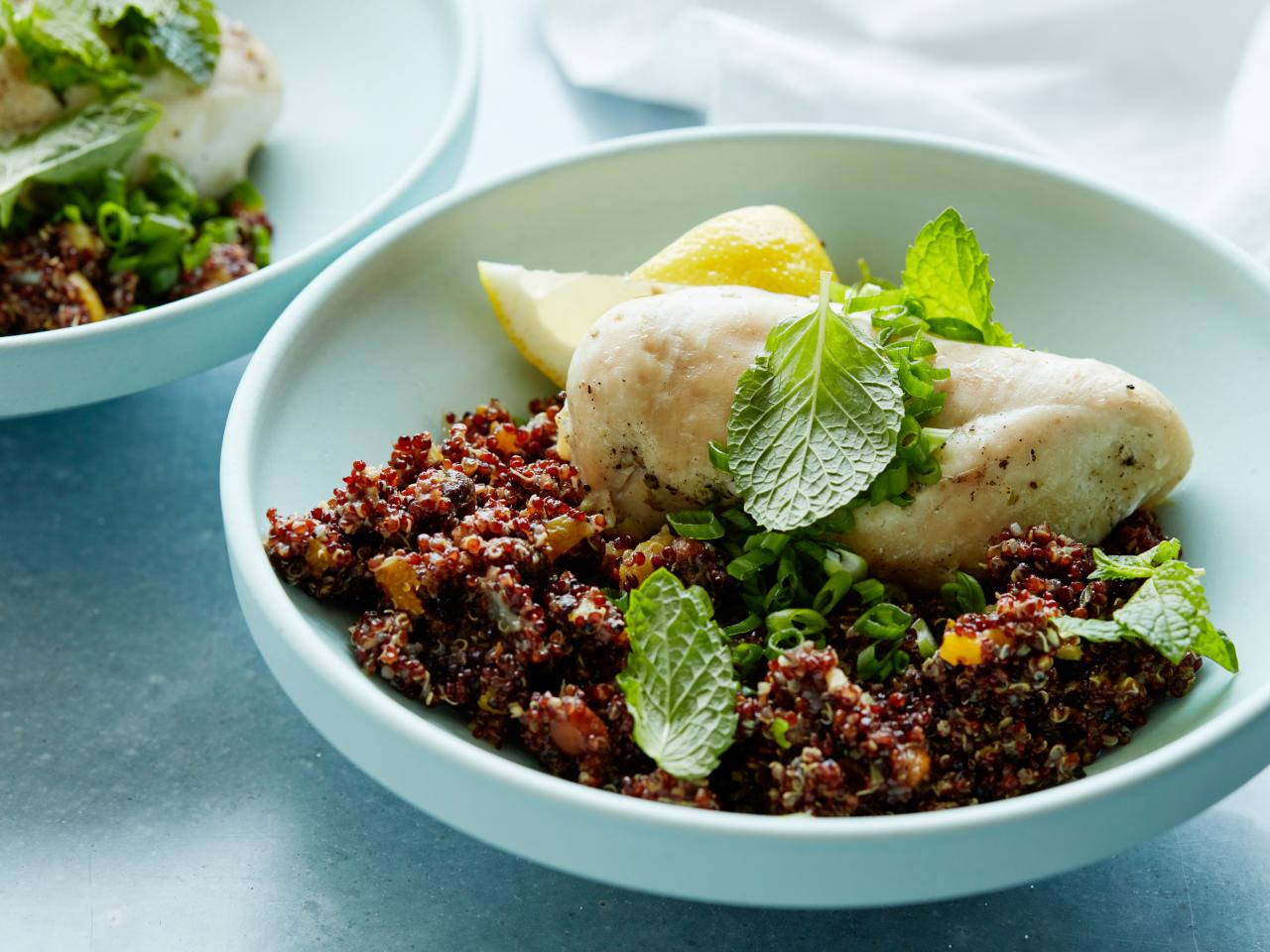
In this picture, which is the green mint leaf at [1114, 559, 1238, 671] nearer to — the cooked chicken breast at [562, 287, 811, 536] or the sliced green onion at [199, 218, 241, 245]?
the cooked chicken breast at [562, 287, 811, 536]

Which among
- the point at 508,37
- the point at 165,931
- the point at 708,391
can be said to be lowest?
the point at 165,931

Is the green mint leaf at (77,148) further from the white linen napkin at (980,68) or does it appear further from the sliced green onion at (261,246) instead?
the white linen napkin at (980,68)

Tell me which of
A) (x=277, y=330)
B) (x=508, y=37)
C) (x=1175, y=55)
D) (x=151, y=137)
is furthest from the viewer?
(x=508, y=37)

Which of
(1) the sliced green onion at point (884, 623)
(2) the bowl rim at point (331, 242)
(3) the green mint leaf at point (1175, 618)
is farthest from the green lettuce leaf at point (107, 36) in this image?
(3) the green mint leaf at point (1175, 618)

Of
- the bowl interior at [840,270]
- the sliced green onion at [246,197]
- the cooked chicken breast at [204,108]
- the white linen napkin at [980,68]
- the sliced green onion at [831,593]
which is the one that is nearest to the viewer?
the sliced green onion at [831,593]

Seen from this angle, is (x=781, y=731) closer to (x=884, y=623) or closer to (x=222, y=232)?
(x=884, y=623)

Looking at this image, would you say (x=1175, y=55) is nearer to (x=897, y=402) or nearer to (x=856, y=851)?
(x=897, y=402)

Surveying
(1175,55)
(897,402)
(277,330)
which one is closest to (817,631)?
(897,402)
